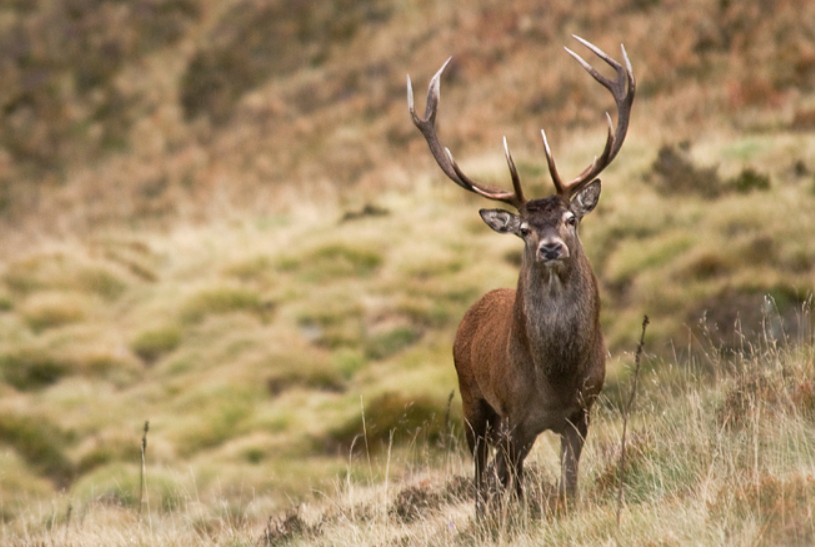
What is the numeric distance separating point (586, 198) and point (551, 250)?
2.67ft

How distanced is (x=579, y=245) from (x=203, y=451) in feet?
28.6

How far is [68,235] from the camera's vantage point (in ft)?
89.9

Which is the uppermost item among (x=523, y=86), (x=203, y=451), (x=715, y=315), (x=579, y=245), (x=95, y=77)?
(x=95, y=77)

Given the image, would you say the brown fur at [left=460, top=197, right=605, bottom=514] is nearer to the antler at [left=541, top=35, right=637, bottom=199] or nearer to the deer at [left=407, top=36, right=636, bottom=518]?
the deer at [left=407, top=36, right=636, bottom=518]

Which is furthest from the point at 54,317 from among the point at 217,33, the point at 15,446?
the point at 217,33

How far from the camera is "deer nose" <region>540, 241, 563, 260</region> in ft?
18.8

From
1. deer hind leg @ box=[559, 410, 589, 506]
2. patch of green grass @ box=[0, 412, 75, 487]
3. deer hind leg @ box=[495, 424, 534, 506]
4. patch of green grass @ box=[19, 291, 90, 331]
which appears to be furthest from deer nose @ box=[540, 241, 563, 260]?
patch of green grass @ box=[19, 291, 90, 331]

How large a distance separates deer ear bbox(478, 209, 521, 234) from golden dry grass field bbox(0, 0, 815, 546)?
1.38 m

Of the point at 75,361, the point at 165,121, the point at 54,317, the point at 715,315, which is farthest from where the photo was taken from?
the point at 165,121

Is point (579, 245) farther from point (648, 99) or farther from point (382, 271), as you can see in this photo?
point (648, 99)

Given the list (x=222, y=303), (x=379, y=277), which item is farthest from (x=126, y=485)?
(x=379, y=277)

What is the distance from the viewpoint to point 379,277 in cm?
1803

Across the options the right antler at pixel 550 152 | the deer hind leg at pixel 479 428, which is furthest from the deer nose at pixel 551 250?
the deer hind leg at pixel 479 428

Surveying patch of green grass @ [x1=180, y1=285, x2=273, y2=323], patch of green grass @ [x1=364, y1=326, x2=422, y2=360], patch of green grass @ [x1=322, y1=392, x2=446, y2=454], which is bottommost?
patch of green grass @ [x1=322, y1=392, x2=446, y2=454]
